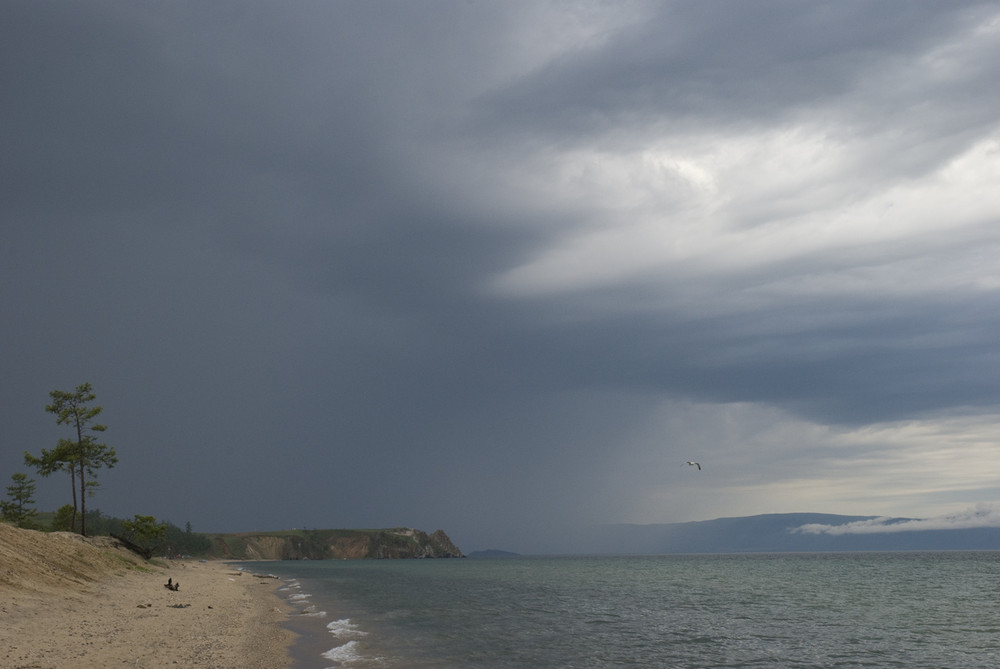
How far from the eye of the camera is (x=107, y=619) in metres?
33.6

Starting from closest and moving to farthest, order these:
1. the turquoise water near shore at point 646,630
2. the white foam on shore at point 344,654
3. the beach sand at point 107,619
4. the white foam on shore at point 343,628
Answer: the beach sand at point 107,619 < the white foam on shore at point 344,654 < the turquoise water near shore at point 646,630 < the white foam on shore at point 343,628

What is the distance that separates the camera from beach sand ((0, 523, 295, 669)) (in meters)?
24.2

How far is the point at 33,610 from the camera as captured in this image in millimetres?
31750

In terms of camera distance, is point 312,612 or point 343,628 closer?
point 343,628

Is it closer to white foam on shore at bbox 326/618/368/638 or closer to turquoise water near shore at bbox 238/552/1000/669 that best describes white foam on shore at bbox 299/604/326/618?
turquoise water near shore at bbox 238/552/1000/669

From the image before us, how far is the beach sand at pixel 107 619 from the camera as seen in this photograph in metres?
24.2

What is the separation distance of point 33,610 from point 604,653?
2808cm

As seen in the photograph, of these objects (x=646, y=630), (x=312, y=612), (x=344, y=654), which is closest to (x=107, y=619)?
(x=344, y=654)

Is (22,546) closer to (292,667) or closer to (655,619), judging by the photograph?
(292,667)

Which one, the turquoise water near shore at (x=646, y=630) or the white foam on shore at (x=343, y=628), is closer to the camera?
the turquoise water near shore at (x=646, y=630)

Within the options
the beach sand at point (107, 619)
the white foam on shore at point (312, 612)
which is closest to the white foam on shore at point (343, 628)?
the beach sand at point (107, 619)

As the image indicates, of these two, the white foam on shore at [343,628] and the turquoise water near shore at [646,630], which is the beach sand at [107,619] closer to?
the white foam on shore at [343,628]

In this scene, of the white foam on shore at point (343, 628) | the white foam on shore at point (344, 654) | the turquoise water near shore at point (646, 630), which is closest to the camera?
the white foam on shore at point (344, 654)

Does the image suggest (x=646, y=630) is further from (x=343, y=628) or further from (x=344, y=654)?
(x=344, y=654)
